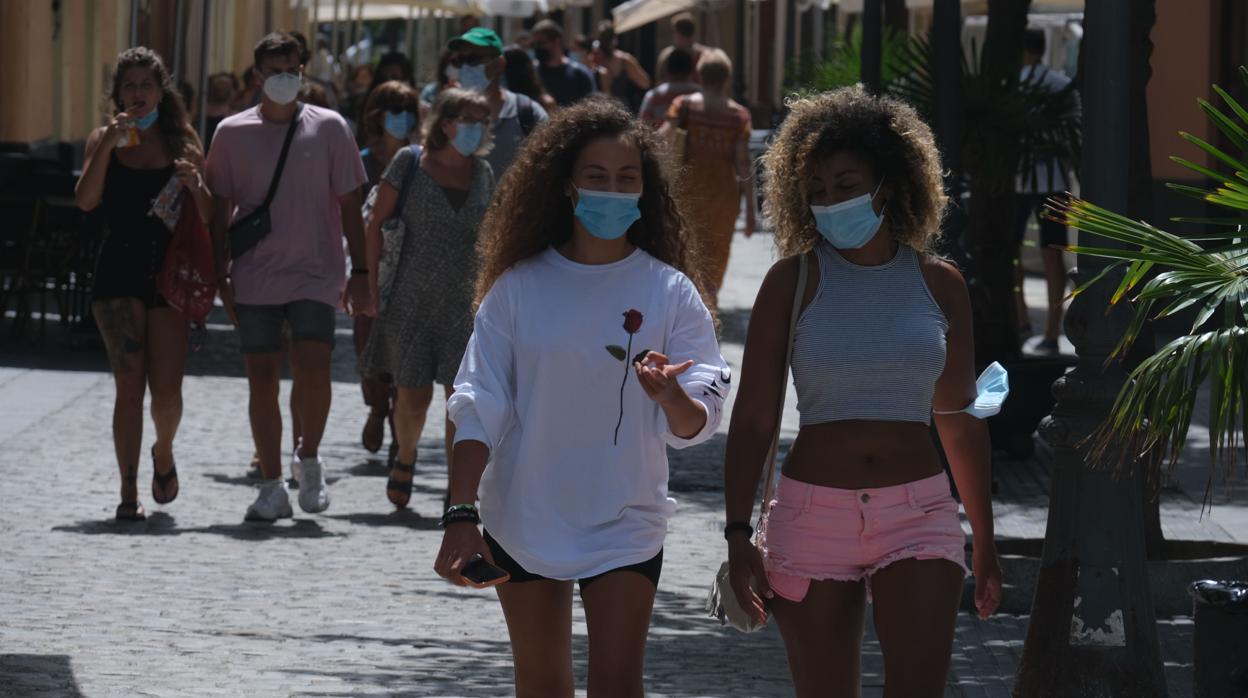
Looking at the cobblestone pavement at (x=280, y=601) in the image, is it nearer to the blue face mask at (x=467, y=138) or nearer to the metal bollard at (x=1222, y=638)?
the metal bollard at (x=1222, y=638)

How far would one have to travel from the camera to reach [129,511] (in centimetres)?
935

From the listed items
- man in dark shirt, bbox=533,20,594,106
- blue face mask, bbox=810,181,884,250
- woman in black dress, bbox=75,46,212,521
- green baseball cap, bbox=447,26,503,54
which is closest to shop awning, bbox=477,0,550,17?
man in dark shirt, bbox=533,20,594,106

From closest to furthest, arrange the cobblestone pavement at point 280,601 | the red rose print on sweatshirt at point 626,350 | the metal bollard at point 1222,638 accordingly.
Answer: the red rose print on sweatshirt at point 626,350 < the metal bollard at point 1222,638 < the cobblestone pavement at point 280,601

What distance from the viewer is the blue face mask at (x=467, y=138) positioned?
9281mm

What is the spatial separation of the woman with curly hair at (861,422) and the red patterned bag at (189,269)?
15.6 ft

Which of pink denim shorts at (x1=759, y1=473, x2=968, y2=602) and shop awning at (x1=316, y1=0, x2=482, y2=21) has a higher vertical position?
shop awning at (x1=316, y1=0, x2=482, y2=21)

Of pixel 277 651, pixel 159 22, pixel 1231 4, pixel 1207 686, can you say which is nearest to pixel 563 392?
pixel 1207 686

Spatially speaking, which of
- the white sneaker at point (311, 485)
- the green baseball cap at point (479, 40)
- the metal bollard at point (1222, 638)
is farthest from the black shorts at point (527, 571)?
the green baseball cap at point (479, 40)

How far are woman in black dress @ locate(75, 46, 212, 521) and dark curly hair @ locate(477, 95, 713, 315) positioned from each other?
446 cm

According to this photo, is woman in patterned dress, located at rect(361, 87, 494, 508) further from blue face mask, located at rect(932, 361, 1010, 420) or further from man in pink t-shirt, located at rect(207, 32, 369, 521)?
blue face mask, located at rect(932, 361, 1010, 420)

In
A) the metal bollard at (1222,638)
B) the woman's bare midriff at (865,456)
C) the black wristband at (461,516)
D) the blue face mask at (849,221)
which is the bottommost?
the metal bollard at (1222,638)

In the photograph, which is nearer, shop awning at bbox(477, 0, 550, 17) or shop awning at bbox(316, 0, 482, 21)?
shop awning at bbox(316, 0, 482, 21)

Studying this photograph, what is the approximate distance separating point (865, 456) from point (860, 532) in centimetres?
16

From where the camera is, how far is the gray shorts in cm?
938
